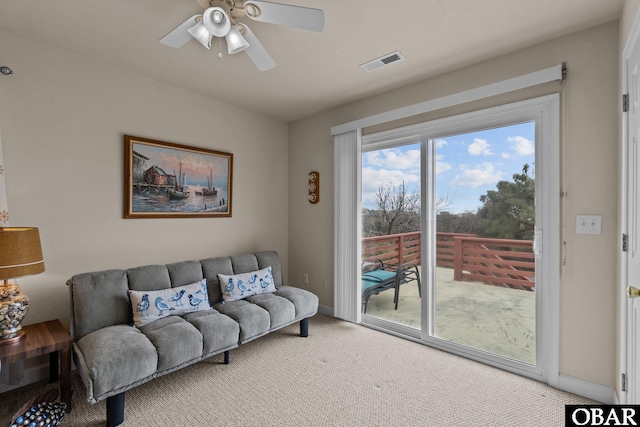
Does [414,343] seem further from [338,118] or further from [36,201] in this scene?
[36,201]

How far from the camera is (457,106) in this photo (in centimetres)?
273

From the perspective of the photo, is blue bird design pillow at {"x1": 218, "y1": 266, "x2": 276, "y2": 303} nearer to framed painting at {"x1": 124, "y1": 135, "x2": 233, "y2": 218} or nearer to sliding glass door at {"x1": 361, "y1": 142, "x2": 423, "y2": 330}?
framed painting at {"x1": 124, "y1": 135, "x2": 233, "y2": 218}

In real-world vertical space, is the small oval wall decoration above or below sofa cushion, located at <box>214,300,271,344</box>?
above

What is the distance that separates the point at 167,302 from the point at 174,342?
0.49 metres

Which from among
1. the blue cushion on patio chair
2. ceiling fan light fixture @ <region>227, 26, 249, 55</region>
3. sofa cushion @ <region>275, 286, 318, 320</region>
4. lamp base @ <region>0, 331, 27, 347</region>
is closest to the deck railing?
the blue cushion on patio chair

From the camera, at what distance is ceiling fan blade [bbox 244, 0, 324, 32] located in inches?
61.1

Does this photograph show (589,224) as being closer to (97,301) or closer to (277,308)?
(277,308)

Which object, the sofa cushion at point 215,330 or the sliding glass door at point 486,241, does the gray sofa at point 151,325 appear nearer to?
the sofa cushion at point 215,330

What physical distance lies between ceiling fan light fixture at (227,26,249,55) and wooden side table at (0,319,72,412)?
6.90 feet

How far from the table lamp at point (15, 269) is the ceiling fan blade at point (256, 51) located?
5.81ft

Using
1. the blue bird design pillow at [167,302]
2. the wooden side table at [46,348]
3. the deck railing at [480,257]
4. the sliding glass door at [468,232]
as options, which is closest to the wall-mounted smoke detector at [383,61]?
the sliding glass door at [468,232]

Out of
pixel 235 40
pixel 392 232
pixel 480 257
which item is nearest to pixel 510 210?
pixel 480 257

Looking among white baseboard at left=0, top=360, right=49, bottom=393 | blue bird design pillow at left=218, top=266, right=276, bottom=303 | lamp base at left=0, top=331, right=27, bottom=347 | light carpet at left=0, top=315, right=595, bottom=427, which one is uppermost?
blue bird design pillow at left=218, top=266, right=276, bottom=303

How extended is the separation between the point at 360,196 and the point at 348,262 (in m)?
0.75
